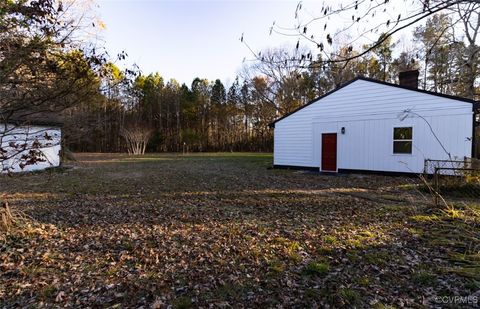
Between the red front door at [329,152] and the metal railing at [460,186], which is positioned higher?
the red front door at [329,152]

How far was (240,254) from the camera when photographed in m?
3.75

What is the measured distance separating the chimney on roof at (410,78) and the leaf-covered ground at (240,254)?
6.74m

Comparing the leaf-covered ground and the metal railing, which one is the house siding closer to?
the metal railing

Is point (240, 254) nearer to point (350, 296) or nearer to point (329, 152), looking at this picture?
point (350, 296)

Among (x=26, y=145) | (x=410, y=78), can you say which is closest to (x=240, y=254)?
(x=26, y=145)

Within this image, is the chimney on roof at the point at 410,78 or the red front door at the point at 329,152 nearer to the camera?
the chimney on roof at the point at 410,78

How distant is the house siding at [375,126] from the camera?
32.5 feet

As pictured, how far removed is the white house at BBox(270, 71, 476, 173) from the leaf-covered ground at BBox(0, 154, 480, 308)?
4.56m

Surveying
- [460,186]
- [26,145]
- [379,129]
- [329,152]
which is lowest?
[460,186]

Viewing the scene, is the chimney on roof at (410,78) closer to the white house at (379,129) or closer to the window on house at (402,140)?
the white house at (379,129)

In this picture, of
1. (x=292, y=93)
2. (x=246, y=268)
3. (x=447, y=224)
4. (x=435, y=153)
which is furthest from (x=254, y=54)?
(x=292, y=93)

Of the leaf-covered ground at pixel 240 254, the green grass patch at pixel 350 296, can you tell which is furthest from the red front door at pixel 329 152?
the green grass patch at pixel 350 296

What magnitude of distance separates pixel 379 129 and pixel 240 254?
9.86 m

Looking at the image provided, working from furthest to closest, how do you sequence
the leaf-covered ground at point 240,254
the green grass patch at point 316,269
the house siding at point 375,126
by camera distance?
1. the house siding at point 375,126
2. the green grass patch at point 316,269
3. the leaf-covered ground at point 240,254
